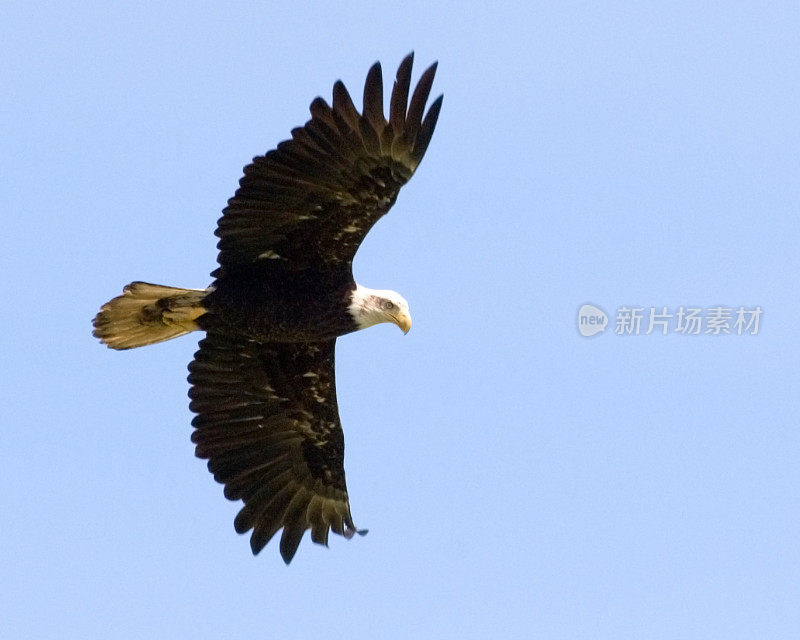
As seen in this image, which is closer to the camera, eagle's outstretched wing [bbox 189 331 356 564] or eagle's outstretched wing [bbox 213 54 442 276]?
eagle's outstretched wing [bbox 213 54 442 276]

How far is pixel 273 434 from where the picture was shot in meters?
13.4

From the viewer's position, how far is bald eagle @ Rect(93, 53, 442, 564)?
37.8ft

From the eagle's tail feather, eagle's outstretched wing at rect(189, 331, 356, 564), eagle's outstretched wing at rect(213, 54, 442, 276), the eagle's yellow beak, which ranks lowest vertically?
eagle's outstretched wing at rect(189, 331, 356, 564)

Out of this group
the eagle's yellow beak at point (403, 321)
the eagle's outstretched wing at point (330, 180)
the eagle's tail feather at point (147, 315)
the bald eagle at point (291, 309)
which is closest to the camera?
the eagle's outstretched wing at point (330, 180)

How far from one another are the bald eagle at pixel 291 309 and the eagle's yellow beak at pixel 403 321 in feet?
0.06

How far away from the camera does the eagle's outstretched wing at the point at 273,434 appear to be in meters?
13.1

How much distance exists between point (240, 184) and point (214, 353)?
194 cm

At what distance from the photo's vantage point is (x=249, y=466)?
13281 millimetres

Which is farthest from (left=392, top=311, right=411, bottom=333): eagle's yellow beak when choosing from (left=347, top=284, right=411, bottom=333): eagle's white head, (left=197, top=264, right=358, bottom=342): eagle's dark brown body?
(left=197, top=264, right=358, bottom=342): eagle's dark brown body

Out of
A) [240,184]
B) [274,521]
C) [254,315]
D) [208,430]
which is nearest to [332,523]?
[274,521]

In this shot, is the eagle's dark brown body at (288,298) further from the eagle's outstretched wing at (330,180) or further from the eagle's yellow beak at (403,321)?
the eagle's yellow beak at (403,321)

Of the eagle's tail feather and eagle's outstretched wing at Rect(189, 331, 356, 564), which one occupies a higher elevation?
the eagle's tail feather

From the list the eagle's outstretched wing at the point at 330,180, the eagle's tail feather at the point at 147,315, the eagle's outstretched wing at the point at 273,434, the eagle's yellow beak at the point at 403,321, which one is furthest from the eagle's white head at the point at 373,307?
the eagle's tail feather at the point at 147,315

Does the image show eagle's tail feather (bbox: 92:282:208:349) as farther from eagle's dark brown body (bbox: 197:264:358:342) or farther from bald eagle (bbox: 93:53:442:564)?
eagle's dark brown body (bbox: 197:264:358:342)
